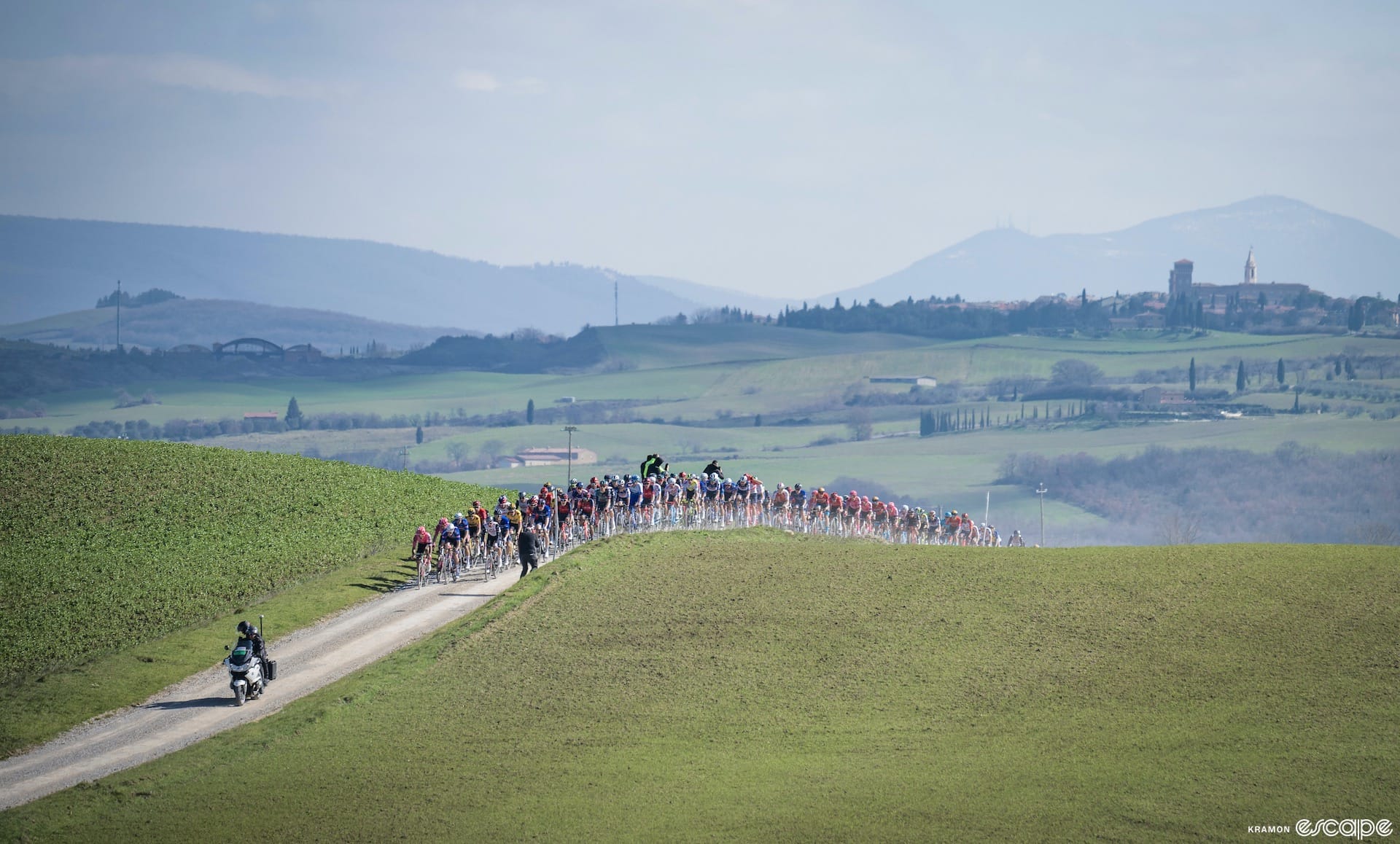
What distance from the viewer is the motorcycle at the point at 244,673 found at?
43.0 meters

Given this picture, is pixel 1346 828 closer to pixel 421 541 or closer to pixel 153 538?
pixel 421 541

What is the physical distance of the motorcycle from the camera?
141 ft

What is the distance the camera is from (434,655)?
150ft

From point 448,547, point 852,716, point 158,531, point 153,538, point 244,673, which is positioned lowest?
point 852,716

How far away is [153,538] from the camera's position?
211ft

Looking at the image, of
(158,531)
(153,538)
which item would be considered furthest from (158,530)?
(153,538)

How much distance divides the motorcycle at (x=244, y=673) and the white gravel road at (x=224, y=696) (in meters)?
0.34

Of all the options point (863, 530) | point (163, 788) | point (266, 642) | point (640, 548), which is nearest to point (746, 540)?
point (640, 548)

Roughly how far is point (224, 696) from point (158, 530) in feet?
78.3

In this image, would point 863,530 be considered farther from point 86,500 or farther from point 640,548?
point 86,500

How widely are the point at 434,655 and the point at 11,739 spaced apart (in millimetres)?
12832

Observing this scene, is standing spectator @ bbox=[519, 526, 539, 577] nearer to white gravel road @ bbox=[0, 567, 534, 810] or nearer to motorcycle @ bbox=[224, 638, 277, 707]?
white gravel road @ bbox=[0, 567, 534, 810]

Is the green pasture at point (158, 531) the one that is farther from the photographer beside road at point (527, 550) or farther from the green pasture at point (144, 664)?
the photographer beside road at point (527, 550)

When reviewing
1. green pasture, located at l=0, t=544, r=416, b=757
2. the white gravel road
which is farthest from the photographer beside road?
green pasture, located at l=0, t=544, r=416, b=757
